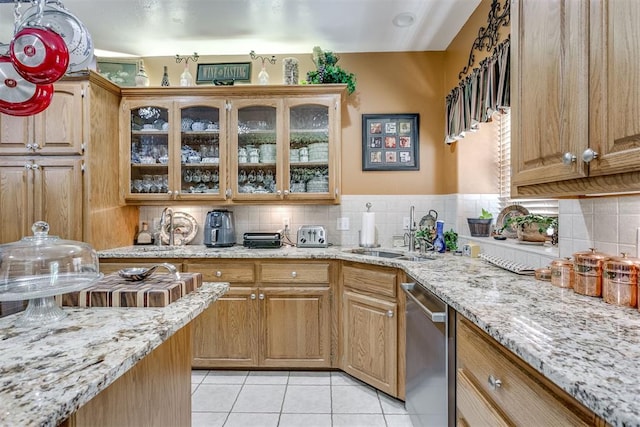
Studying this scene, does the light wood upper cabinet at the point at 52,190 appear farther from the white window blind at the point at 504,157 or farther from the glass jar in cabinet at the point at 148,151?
the white window blind at the point at 504,157

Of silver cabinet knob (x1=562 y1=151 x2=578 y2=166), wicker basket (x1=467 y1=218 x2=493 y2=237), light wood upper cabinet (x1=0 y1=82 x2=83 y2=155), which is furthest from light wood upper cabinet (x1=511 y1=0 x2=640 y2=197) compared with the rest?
light wood upper cabinet (x1=0 y1=82 x2=83 y2=155)

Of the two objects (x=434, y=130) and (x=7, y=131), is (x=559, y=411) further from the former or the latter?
(x=7, y=131)

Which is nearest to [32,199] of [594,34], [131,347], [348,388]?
[131,347]

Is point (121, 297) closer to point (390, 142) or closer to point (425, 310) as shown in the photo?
point (425, 310)

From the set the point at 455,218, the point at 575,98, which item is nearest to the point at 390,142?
the point at 455,218

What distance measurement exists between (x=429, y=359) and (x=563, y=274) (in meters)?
0.68

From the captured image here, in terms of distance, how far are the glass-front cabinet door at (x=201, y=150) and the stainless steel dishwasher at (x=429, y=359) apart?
1.84 meters

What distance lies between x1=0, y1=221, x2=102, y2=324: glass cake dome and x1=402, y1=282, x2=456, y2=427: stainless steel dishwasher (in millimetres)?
1318

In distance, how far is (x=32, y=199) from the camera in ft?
8.23

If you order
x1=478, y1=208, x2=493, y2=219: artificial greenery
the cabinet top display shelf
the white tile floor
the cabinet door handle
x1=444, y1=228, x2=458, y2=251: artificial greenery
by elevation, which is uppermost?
the cabinet top display shelf

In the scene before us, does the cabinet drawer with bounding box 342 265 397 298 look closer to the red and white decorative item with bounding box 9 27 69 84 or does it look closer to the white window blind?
the white window blind

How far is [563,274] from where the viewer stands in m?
1.34

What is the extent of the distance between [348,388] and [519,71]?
2.14 m

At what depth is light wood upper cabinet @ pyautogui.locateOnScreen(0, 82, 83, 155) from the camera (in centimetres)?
251
